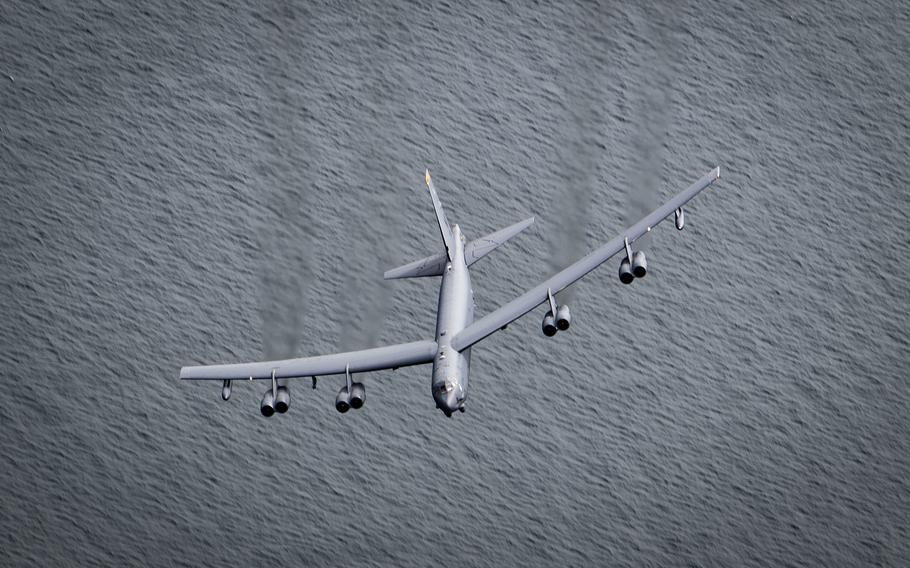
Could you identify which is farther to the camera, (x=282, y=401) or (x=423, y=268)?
(x=423, y=268)

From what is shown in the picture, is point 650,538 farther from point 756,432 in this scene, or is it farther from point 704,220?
point 704,220

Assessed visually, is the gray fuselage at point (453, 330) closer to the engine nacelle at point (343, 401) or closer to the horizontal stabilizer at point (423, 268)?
the horizontal stabilizer at point (423, 268)

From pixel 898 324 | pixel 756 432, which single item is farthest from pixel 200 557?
pixel 898 324

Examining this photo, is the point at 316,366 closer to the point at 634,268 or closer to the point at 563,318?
the point at 563,318

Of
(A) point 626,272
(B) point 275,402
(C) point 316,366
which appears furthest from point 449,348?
(A) point 626,272

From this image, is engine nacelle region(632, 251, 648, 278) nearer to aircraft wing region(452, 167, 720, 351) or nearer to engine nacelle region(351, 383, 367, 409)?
aircraft wing region(452, 167, 720, 351)

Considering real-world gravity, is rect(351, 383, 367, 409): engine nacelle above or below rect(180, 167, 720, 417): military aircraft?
below

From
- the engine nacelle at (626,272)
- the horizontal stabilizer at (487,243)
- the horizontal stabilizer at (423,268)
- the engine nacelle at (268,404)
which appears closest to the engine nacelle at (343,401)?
the engine nacelle at (268,404)

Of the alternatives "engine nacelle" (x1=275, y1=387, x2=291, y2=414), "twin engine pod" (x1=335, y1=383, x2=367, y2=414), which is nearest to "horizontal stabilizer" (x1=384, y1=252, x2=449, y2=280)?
"twin engine pod" (x1=335, y1=383, x2=367, y2=414)
